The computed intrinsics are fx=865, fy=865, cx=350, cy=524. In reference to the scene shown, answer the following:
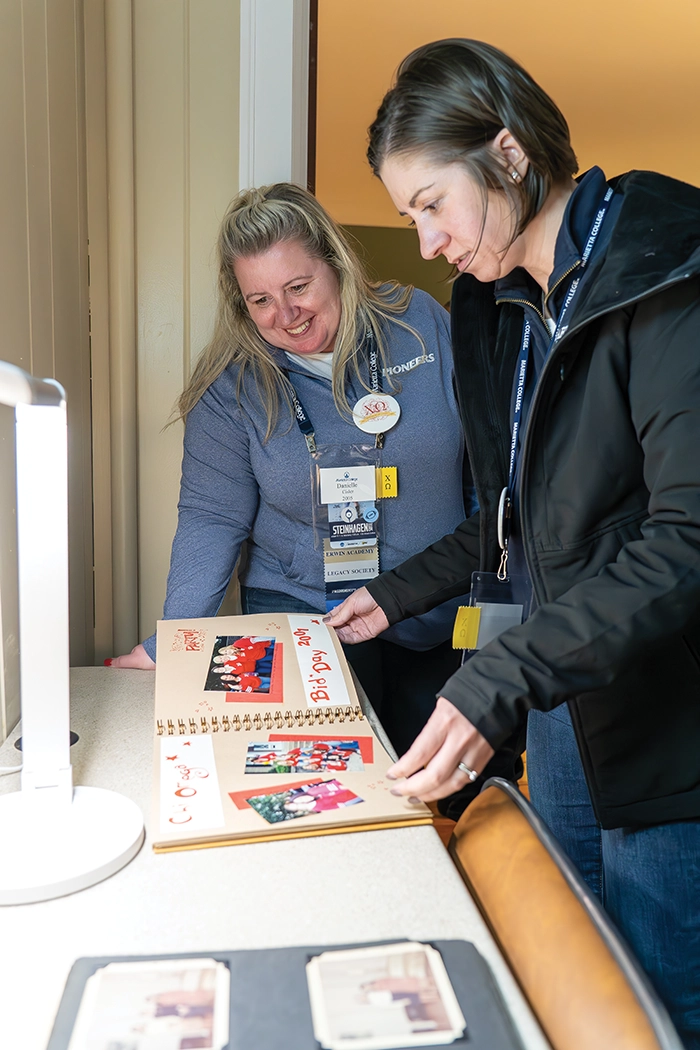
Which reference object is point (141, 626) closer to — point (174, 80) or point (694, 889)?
point (174, 80)

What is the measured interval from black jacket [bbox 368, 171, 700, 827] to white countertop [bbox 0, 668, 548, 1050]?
0.17 meters

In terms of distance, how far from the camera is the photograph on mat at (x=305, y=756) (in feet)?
3.50

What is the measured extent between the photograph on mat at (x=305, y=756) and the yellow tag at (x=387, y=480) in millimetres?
663

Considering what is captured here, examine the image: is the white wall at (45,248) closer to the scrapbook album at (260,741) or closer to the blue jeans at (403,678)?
the scrapbook album at (260,741)

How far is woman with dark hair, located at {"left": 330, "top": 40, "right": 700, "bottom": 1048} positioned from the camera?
0.88 m

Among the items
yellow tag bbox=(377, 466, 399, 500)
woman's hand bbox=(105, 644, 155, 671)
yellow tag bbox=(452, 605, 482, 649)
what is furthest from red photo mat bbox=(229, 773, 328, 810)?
yellow tag bbox=(377, 466, 399, 500)

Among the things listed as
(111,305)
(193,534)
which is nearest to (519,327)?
(193,534)

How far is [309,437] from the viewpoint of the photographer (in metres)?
1.69

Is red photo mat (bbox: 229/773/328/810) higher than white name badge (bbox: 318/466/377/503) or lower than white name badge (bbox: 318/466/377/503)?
lower

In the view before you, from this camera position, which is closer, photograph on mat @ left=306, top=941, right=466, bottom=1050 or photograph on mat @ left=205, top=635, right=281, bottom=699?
photograph on mat @ left=306, top=941, right=466, bottom=1050

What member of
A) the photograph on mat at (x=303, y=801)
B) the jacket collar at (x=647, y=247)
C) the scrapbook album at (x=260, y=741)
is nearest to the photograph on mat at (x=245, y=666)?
the scrapbook album at (x=260, y=741)

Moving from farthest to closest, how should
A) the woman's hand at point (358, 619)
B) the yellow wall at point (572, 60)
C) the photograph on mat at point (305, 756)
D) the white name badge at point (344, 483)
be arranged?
1. the yellow wall at point (572, 60)
2. the white name badge at point (344, 483)
3. the woman's hand at point (358, 619)
4. the photograph on mat at point (305, 756)

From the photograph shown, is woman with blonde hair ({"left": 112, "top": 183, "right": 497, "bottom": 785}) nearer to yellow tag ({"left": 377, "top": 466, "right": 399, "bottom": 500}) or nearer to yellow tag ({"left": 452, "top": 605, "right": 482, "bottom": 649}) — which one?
yellow tag ({"left": 377, "top": 466, "right": 399, "bottom": 500})

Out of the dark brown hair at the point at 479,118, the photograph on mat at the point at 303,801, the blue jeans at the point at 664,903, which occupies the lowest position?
the blue jeans at the point at 664,903
